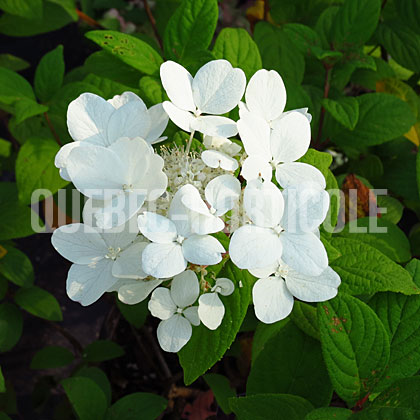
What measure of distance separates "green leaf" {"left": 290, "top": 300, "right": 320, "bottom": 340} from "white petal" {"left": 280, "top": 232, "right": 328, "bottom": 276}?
0.64 feet

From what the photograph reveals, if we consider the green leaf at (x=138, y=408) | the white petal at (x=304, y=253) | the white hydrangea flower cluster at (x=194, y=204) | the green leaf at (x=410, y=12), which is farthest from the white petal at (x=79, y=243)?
the green leaf at (x=410, y=12)

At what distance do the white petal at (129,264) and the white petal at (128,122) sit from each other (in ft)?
0.44

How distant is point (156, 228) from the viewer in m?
0.50

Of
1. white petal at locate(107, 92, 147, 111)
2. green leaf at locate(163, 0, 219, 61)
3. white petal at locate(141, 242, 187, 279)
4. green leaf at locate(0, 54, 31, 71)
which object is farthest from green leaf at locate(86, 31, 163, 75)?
green leaf at locate(0, 54, 31, 71)

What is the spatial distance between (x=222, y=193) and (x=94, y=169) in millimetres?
138

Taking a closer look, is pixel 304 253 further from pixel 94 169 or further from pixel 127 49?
pixel 127 49

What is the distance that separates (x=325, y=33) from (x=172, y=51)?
335 millimetres

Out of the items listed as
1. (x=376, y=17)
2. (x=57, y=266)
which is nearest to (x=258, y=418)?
(x=376, y=17)

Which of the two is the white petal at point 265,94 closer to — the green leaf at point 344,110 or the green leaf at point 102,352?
the green leaf at point 344,110

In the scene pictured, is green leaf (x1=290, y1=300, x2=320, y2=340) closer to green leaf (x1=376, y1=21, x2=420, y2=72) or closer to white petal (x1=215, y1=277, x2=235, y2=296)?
white petal (x1=215, y1=277, x2=235, y2=296)

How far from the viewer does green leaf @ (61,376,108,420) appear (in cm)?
85

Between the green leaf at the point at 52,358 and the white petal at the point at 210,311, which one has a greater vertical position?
the white petal at the point at 210,311

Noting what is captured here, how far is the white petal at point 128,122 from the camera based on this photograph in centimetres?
58

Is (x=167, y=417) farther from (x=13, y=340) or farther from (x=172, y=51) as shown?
(x=172, y=51)
